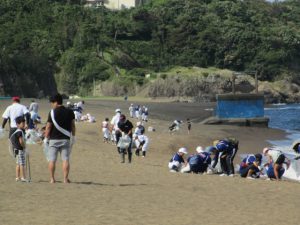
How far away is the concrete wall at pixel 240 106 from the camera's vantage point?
148 feet

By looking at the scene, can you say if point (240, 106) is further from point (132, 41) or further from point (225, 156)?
point (132, 41)

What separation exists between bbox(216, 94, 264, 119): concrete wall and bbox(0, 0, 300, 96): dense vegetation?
38394mm

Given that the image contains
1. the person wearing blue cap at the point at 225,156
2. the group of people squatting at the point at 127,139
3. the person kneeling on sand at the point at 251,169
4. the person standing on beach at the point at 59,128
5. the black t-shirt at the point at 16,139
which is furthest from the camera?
the group of people squatting at the point at 127,139

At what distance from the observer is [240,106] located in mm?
45312

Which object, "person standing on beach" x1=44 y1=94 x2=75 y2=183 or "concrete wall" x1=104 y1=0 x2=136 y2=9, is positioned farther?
"concrete wall" x1=104 y1=0 x2=136 y2=9

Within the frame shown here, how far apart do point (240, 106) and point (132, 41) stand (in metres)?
70.9

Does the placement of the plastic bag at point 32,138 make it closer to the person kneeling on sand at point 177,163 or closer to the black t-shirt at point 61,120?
the person kneeling on sand at point 177,163

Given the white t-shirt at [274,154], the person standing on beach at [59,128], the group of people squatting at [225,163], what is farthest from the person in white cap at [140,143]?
the person standing on beach at [59,128]

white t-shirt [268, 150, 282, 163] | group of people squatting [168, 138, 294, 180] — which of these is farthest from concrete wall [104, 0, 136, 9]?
white t-shirt [268, 150, 282, 163]

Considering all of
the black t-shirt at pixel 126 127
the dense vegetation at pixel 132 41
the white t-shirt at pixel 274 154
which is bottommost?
the white t-shirt at pixel 274 154

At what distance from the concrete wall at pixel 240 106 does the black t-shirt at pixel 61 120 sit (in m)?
34.2

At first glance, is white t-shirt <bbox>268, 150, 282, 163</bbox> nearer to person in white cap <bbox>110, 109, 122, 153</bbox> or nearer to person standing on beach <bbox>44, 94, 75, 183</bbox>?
person in white cap <bbox>110, 109, 122, 153</bbox>

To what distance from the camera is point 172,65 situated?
364ft

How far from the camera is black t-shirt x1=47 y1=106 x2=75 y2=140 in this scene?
37.0 ft
